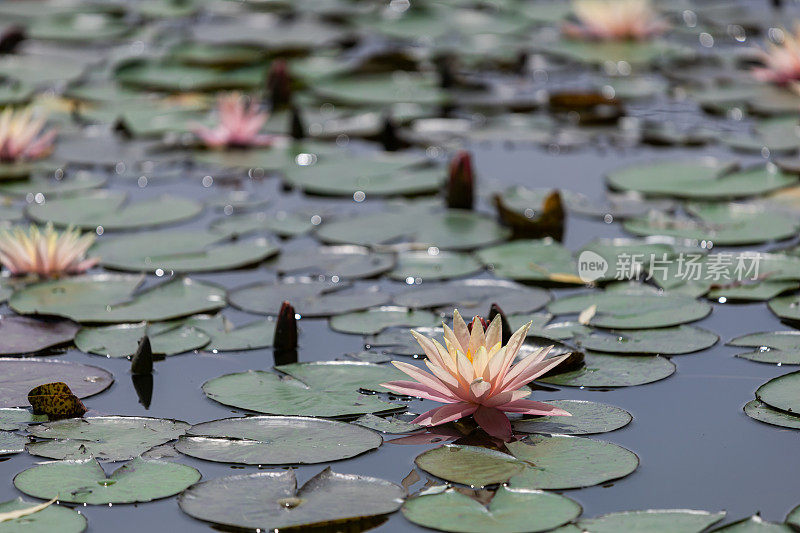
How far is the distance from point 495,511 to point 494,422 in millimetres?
431

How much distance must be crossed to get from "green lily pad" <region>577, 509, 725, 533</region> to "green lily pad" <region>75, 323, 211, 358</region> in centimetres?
154

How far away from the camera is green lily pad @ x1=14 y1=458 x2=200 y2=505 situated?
2.83m

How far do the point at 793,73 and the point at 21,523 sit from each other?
500 centimetres

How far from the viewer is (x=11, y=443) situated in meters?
3.12

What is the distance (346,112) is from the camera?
251 inches

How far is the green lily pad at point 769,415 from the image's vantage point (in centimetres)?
314

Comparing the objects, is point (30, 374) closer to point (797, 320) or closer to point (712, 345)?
point (712, 345)

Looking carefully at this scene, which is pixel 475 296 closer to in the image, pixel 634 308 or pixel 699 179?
pixel 634 308

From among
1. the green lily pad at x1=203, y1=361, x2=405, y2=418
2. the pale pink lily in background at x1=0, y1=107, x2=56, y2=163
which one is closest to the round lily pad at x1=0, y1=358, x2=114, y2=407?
the green lily pad at x1=203, y1=361, x2=405, y2=418

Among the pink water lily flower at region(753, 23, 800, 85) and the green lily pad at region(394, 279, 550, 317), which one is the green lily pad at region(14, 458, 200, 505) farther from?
the pink water lily flower at region(753, 23, 800, 85)

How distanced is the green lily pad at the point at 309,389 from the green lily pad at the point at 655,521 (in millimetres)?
790

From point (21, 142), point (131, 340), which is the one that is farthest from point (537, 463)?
point (21, 142)

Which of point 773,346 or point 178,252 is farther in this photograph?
point 178,252

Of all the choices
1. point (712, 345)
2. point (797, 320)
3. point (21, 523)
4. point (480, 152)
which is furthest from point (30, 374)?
point (480, 152)
